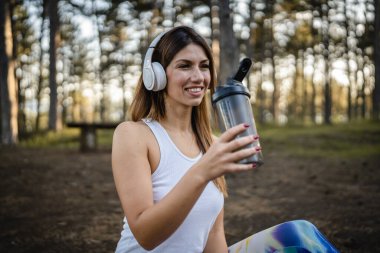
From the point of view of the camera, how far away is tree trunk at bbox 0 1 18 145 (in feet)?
36.1

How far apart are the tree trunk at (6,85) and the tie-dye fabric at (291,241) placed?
11598mm

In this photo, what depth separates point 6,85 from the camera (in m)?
11.2

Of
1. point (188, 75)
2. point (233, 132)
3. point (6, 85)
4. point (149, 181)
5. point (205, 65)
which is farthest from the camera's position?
point (6, 85)

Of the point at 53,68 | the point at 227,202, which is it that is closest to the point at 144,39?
the point at 53,68

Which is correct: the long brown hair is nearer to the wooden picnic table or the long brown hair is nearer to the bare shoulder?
the bare shoulder

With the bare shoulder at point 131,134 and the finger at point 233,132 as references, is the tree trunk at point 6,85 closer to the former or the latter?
the bare shoulder at point 131,134

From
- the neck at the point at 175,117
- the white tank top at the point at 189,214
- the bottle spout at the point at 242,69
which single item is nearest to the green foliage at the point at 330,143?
the neck at the point at 175,117

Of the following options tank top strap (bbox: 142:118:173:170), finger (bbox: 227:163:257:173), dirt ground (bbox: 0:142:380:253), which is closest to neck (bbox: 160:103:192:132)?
tank top strap (bbox: 142:118:173:170)

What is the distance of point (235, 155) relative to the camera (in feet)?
3.22

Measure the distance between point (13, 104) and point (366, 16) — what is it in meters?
23.3

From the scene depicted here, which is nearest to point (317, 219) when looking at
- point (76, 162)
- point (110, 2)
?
point (76, 162)

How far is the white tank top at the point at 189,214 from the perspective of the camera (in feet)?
5.14

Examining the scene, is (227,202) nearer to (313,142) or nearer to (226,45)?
(226,45)

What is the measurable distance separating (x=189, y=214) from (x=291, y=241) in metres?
0.53
